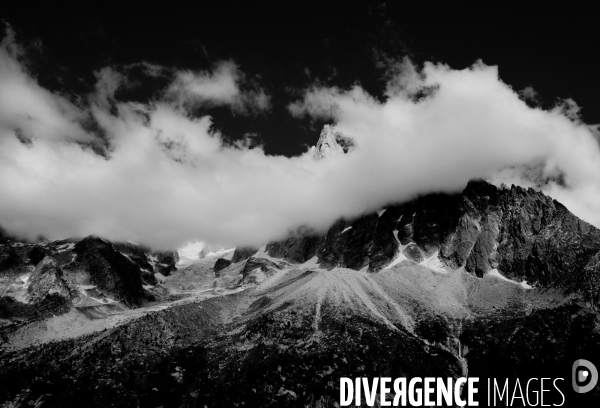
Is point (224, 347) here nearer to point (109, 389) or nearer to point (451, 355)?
point (109, 389)

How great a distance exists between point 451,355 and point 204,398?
95.5 meters

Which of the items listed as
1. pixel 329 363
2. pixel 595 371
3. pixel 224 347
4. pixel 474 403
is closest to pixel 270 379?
pixel 329 363

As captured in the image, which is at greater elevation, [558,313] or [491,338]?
[558,313]

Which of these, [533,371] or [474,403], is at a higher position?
[533,371]

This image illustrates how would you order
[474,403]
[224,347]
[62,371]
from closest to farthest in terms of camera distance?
[474,403], [62,371], [224,347]

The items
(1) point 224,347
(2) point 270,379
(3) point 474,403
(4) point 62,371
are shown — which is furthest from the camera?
(1) point 224,347

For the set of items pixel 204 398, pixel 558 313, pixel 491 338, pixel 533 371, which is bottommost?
pixel 204 398

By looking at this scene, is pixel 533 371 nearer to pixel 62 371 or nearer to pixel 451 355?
pixel 451 355

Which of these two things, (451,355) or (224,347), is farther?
(224,347)

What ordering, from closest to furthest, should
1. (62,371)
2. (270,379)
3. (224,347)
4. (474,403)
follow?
1. (474,403)
2. (270,379)
3. (62,371)
4. (224,347)

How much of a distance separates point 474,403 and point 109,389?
124m

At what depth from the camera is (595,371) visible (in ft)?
489

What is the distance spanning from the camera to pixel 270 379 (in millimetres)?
154500

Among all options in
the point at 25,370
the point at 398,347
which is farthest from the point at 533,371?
the point at 25,370
